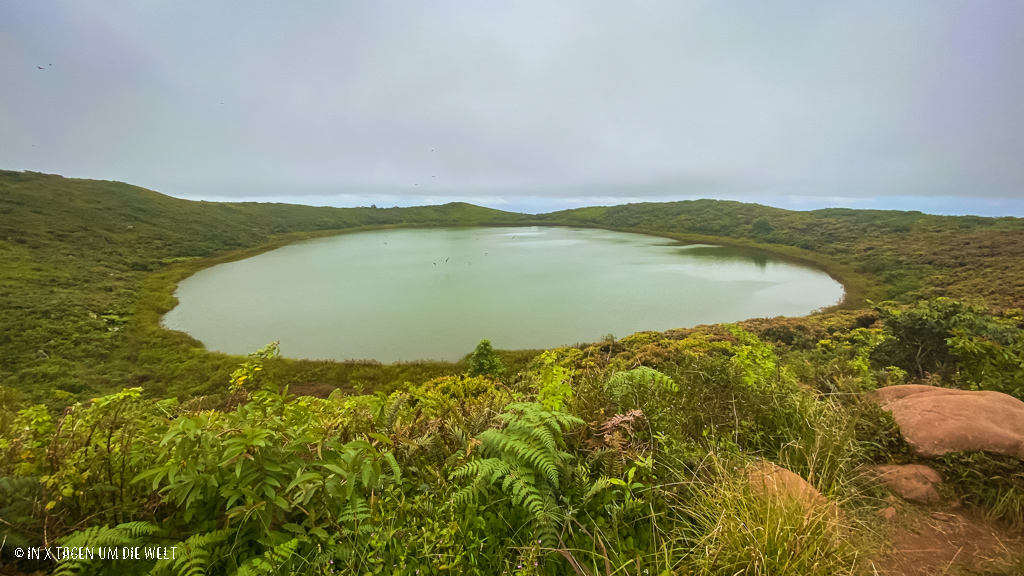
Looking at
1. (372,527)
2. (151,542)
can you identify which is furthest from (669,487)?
(151,542)

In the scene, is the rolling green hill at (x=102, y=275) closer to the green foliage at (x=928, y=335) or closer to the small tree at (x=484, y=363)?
the small tree at (x=484, y=363)

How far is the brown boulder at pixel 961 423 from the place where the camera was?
2.97 meters

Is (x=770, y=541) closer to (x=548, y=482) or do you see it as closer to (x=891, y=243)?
(x=548, y=482)

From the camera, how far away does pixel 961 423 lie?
Result: 10.4 feet

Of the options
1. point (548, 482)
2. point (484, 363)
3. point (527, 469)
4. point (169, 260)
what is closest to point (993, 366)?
point (548, 482)

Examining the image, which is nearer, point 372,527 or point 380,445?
point 372,527

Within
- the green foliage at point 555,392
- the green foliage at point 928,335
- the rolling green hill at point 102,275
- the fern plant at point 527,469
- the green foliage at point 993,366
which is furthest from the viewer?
the rolling green hill at point 102,275

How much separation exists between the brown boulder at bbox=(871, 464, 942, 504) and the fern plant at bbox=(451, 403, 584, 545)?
246 centimetres

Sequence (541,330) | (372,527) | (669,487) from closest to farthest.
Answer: (372,527) < (669,487) < (541,330)

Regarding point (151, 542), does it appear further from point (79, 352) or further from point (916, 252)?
point (916, 252)

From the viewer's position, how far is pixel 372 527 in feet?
6.21

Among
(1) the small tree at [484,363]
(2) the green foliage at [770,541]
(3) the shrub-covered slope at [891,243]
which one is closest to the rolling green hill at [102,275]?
(1) the small tree at [484,363]

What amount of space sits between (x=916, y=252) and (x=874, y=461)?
65519 mm

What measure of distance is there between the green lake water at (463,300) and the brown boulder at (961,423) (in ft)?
62.9
